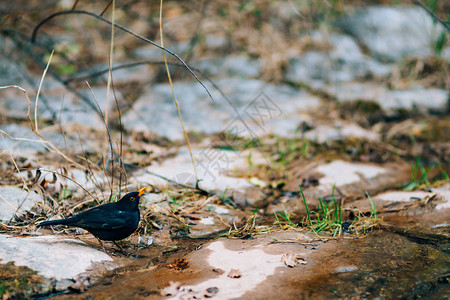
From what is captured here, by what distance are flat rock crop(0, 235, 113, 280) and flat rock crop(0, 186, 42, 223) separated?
13.0 inches

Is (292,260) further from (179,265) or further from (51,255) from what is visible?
(51,255)

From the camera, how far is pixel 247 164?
4.01 meters

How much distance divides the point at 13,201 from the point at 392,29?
5.97 meters

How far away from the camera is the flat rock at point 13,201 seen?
2.72 m

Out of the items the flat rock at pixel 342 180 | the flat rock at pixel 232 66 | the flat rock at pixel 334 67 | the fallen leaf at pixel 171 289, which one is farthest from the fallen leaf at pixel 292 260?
the flat rock at pixel 232 66

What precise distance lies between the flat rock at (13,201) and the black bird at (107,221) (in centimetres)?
43

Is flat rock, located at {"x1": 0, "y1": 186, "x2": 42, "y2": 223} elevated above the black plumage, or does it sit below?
above

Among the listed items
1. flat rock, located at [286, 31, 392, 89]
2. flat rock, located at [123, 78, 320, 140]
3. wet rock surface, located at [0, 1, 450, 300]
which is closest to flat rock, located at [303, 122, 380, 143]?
wet rock surface, located at [0, 1, 450, 300]

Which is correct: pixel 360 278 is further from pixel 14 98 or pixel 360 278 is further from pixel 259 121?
pixel 14 98

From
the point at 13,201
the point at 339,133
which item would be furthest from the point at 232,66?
the point at 13,201

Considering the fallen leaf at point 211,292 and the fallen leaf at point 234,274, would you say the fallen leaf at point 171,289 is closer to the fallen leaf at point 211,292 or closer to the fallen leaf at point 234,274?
the fallen leaf at point 211,292

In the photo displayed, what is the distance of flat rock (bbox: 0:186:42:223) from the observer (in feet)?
8.91

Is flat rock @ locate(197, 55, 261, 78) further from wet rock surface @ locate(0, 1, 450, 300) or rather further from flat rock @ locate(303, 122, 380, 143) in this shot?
flat rock @ locate(303, 122, 380, 143)

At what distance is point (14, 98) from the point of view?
5367mm
